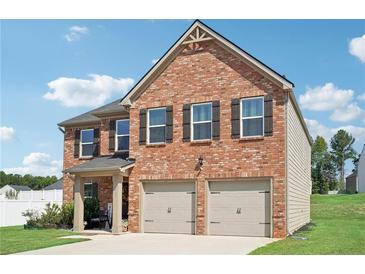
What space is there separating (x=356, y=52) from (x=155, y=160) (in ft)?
34.8

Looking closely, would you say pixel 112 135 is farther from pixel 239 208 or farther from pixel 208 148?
pixel 239 208

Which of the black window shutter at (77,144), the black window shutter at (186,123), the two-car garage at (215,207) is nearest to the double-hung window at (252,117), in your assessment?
the two-car garage at (215,207)

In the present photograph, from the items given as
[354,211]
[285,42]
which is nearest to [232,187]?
[285,42]

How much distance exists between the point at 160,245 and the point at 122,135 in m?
9.24

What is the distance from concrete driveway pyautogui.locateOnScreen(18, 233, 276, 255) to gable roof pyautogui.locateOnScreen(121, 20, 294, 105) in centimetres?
612

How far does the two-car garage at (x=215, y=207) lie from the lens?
692 inches

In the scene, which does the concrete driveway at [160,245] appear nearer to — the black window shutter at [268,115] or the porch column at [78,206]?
the porch column at [78,206]

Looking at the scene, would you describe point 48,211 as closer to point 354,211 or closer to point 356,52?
point 356,52

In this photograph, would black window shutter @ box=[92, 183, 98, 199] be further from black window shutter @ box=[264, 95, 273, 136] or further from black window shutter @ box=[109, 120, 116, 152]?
black window shutter @ box=[264, 95, 273, 136]

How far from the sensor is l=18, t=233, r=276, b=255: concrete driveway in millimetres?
13133

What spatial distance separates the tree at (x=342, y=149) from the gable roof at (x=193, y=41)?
242ft

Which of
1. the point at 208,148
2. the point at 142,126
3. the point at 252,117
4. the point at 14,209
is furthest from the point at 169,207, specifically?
the point at 14,209

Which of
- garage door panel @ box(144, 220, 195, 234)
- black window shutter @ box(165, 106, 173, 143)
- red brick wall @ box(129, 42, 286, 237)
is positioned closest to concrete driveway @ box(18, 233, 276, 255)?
garage door panel @ box(144, 220, 195, 234)

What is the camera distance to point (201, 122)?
1895 centimetres
